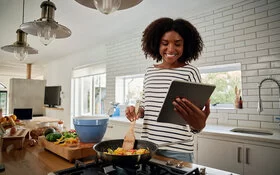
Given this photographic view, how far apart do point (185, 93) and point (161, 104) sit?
34 centimetres

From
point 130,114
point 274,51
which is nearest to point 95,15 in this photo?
point 130,114

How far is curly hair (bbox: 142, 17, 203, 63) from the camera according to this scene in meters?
1.08

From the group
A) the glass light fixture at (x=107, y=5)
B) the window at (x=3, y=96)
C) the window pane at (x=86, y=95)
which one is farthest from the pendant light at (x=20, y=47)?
the window at (x=3, y=96)

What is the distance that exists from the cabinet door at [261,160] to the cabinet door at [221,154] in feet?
0.17

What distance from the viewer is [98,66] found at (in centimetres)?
427

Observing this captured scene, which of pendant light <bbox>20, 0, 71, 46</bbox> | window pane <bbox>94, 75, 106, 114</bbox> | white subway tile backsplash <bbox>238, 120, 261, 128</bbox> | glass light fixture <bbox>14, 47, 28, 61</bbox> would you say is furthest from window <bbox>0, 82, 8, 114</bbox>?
white subway tile backsplash <bbox>238, 120, 261, 128</bbox>

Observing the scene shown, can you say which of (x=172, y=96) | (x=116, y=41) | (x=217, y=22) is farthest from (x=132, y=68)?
(x=172, y=96)

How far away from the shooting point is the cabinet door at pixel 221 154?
1647 mm

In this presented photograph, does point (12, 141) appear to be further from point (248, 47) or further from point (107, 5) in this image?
point (248, 47)

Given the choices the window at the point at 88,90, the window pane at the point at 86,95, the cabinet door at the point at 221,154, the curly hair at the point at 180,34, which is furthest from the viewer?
the window pane at the point at 86,95

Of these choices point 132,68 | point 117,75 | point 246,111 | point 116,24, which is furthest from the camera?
point 117,75

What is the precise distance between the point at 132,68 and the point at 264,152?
7.74ft

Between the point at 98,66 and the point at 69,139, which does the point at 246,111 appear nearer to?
the point at 69,139

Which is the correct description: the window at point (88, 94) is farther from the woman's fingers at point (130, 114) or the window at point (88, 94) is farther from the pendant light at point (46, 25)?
the woman's fingers at point (130, 114)
